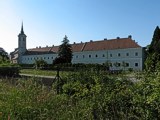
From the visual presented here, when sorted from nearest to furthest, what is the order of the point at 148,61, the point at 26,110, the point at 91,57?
the point at 26,110 → the point at 148,61 → the point at 91,57

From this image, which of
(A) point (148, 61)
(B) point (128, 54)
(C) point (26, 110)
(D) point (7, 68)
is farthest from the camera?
(B) point (128, 54)

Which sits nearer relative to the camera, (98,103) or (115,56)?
(98,103)

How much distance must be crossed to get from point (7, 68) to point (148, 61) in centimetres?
1990

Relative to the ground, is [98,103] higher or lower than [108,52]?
lower

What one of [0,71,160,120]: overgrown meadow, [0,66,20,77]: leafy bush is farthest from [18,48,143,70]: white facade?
[0,71,160,120]: overgrown meadow

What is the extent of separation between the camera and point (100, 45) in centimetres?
10356

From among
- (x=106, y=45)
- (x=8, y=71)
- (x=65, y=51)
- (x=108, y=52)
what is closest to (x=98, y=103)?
(x=8, y=71)

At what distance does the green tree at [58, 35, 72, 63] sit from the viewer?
280 feet

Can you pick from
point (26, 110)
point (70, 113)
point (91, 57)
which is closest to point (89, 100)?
point (70, 113)

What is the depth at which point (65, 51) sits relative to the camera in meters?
85.9

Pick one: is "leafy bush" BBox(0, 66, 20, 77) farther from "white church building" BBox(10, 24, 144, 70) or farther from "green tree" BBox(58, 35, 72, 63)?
"green tree" BBox(58, 35, 72, 63)

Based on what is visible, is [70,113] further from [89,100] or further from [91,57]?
[91,57]

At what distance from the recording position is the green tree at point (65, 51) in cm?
8531

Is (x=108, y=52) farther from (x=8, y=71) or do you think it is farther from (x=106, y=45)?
(x=8, y=71)
